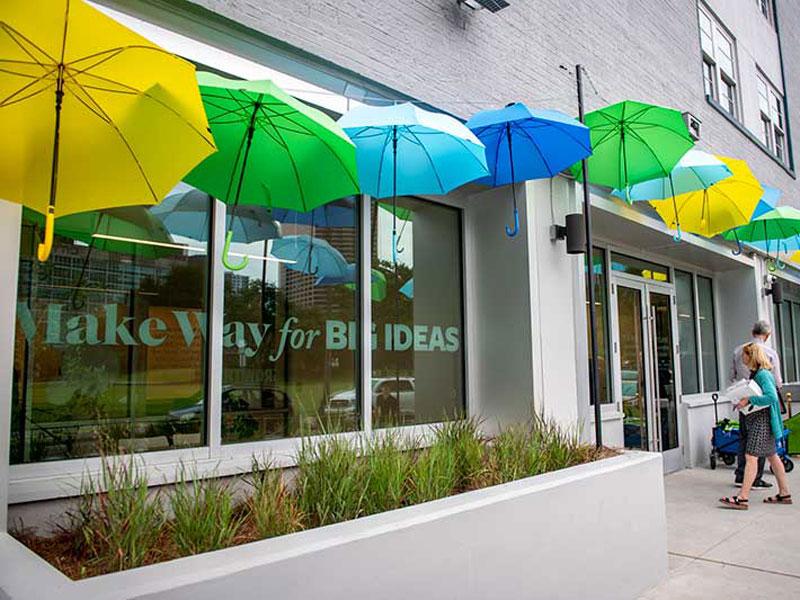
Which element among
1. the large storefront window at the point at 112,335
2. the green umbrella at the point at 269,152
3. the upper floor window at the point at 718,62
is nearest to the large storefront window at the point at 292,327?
the large storefront window at the point at 112,335

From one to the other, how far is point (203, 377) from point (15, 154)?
1.70 metres

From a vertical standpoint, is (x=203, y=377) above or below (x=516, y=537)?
above

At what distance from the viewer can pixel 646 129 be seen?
5125mm

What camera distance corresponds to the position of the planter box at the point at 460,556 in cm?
214

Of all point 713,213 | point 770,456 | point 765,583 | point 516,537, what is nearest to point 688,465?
point 770,456

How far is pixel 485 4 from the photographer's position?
18.0 ft

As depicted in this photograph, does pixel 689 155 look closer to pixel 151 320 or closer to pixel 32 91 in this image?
pixel 151 320

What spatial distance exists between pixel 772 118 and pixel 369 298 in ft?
42.1

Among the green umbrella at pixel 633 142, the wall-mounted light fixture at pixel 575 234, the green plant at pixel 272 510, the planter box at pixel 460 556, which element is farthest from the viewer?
the wall-mounted light fixture at pixel 575 234

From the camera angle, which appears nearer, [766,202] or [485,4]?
[485,4]

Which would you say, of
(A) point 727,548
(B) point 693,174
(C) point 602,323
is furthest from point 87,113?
(C) point 602,323

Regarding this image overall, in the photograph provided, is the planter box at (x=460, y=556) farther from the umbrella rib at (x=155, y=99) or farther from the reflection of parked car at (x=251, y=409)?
the umbrella rib at (x=155, y=99)

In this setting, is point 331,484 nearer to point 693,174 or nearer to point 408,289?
point 408,289

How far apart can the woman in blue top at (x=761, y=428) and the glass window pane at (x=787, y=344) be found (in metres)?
8.04
